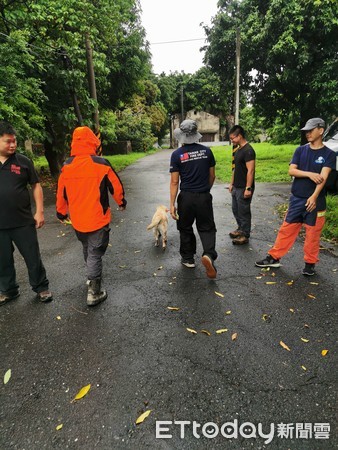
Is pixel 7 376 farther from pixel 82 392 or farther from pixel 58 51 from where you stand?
pixel 58 51

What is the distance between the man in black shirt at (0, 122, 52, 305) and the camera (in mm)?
3193

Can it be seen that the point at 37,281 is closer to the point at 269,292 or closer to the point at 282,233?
the point at 269,292

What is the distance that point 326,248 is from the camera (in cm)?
504

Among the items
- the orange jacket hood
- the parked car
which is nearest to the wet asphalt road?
the orange jacket hood

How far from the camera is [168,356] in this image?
8.80 feet

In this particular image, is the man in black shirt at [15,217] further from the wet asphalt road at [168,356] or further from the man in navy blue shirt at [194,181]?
the man in navy blue shirt at [194,181]

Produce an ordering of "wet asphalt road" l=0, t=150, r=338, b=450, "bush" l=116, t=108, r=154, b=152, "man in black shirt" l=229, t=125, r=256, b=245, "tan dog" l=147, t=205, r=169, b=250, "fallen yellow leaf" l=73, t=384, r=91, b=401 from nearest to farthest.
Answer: "wet asphalt road" l=0, t=150, r=338, b=450 < "fallen yellow leaf" l=73, t=384, r=91, b=401 < "man in black shirt" l=229, t=125, r=256, b=245 < "tan dog" l=147, t=205, r=169, b=250 < "bush" l=116, t=108, r=154, b=152

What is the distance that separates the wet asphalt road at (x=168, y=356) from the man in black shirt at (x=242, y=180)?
3.17 ft

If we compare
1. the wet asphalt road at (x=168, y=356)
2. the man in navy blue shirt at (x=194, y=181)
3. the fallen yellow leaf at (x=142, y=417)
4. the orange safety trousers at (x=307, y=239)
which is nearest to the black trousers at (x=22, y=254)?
the wet asphalt road at (x=168, y=356)

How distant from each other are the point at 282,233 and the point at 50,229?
5.16m

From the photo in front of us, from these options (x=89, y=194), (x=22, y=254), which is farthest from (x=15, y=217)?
(x=89, y=194)

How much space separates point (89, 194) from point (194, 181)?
1.40 m

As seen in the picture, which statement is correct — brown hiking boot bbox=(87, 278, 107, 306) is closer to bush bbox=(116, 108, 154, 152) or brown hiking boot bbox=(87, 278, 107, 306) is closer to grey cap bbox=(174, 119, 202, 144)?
grey cap bbox=(174, 119, 202, 144)

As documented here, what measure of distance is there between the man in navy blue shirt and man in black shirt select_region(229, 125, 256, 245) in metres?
1.17
